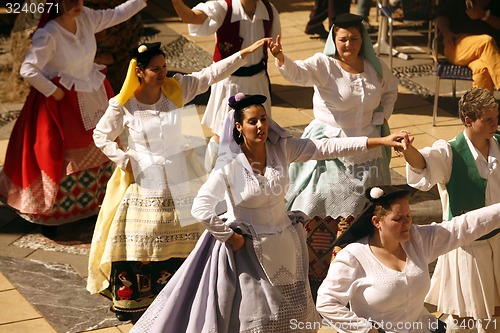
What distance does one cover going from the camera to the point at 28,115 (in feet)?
28.8

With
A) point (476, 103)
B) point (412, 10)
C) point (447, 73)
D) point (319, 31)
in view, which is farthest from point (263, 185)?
point (319, 31)

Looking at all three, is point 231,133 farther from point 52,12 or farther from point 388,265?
point 52,12

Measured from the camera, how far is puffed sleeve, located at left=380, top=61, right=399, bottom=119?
25.8 ft

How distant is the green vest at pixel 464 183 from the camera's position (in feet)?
21.7

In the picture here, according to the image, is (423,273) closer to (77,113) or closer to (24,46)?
(77,113)

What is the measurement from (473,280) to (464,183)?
55cm

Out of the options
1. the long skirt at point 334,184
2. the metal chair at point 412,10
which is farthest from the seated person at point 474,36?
the long skirt at point 334,184

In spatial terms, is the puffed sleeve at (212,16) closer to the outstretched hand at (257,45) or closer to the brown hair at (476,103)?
the outstretched hand at (257,45)

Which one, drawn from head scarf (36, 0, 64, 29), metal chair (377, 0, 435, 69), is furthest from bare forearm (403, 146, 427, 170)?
metal chair (377, 0, 435, 69)

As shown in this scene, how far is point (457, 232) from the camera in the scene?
5.94 meters

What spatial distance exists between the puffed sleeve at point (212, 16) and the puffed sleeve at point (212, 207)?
8.28ft

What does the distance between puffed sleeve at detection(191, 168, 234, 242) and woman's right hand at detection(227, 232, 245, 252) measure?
0.04m

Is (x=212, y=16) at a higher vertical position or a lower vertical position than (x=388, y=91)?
higher

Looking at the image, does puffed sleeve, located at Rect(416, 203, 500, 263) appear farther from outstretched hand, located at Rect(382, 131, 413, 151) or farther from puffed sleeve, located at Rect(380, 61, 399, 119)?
puffed sleeve, located at Rect(380, 61, 399, 119)
